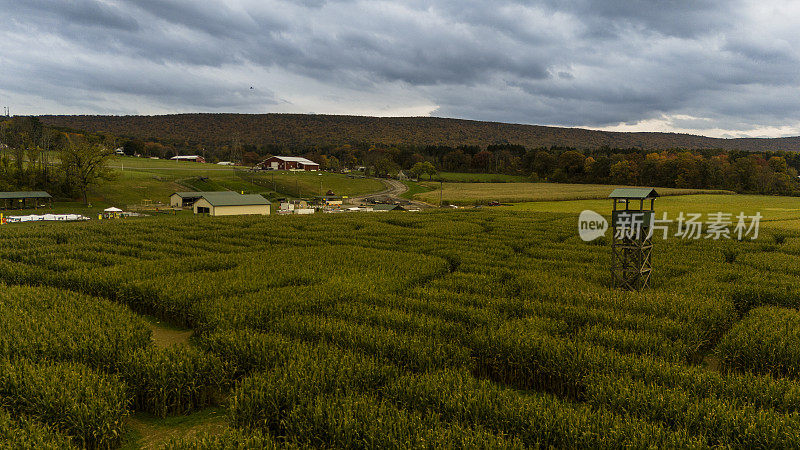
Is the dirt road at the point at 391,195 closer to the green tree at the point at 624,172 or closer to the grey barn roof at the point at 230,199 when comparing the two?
the grey barn roof at the point at 230,199

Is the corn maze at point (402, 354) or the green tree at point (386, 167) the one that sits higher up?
the green tree at point (386, 167)

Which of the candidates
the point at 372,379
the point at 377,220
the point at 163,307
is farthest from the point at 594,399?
the point at 377,220

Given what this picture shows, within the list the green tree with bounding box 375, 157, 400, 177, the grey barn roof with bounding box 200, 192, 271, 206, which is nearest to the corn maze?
the grey barn roof with bounding box 200, 192, 271, 206

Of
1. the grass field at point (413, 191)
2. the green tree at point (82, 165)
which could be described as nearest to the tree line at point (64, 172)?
the green tree at point (82, 165)

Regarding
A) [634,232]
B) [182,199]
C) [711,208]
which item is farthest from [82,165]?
[711,208]

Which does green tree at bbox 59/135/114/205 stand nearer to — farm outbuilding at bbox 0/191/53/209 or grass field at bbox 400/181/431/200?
farm outbuilding at bbox 0/191/53/209

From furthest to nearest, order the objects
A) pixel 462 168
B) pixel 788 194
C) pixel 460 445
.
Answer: pixel 462 168 → pixel 788 194 → pixel 460 445

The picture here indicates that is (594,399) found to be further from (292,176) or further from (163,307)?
(292,176)

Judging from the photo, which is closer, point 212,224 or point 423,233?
point 423,233

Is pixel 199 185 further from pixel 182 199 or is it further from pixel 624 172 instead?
pixel 624 172
